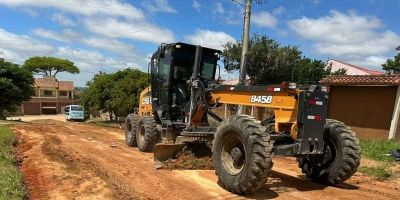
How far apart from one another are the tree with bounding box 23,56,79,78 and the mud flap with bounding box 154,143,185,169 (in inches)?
2954

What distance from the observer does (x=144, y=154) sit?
12836 millimetres

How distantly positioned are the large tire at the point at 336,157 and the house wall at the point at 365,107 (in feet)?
37.2

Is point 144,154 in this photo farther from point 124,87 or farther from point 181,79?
point 124,87

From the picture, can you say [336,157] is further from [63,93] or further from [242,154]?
[63,93]

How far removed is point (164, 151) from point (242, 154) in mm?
3151

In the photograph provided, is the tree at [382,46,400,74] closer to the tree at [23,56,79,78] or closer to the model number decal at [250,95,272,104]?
the model number decal at [250,95,272,104]

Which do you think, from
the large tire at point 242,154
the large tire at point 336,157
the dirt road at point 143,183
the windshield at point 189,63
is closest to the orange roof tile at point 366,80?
the dirt road at point 143,183

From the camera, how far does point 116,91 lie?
35.2 meters

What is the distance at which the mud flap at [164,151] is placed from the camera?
33.8 ft

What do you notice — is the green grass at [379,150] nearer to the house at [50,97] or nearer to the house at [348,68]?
the house at [348,68]

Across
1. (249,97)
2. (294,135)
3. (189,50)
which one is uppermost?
(189,50)

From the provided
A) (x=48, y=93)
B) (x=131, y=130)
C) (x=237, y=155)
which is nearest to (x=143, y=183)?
(x=237, y=155)

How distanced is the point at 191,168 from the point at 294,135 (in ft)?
10.1

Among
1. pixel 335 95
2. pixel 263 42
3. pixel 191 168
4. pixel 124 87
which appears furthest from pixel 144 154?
pixel 124 87
